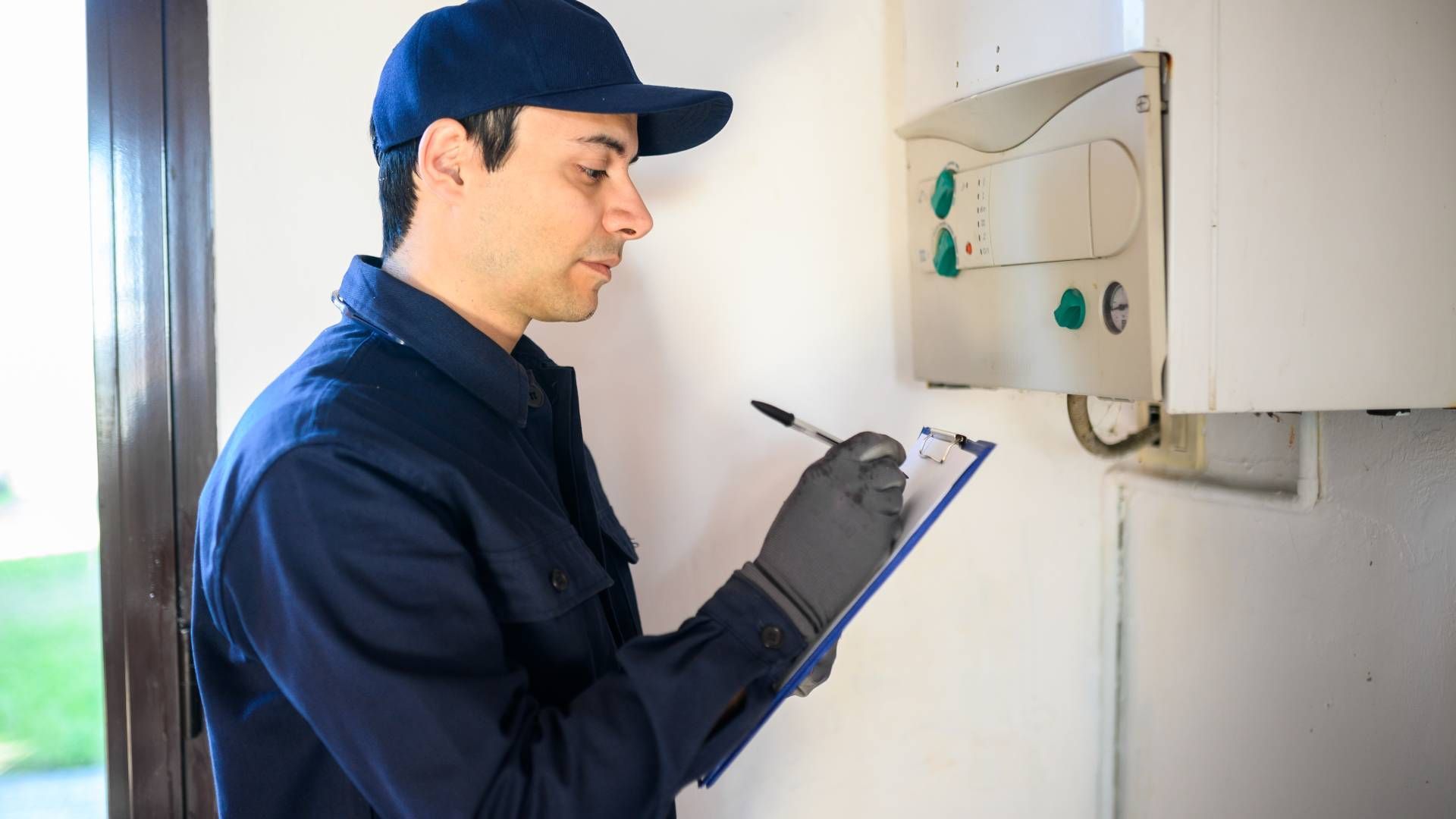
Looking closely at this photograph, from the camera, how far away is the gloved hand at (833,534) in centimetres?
80

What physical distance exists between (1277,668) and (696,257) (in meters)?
0.89

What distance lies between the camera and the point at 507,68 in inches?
31.9

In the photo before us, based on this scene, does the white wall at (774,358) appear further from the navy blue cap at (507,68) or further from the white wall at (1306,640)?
the navy blue cap at (507,68)

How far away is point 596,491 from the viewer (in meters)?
1.04

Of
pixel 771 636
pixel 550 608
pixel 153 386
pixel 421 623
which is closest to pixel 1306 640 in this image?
pixel 771 636

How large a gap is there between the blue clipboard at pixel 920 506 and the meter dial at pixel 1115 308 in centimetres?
21

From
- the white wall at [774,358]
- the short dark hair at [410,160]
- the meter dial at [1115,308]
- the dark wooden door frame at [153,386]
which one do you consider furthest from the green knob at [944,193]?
the dark wooden door frame at [153,386]

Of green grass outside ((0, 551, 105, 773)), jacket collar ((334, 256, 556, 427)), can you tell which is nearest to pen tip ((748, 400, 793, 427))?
jacket collar ((334, 256, 556, 427))

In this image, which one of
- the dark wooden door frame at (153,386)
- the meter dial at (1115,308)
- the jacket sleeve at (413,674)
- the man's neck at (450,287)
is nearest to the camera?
the jacket sleeve at (413,674)

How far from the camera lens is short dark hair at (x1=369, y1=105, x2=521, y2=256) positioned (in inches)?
32.5

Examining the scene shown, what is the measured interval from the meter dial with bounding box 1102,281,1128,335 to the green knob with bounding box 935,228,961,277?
0.81 feet

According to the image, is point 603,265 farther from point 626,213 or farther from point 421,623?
point 421,623

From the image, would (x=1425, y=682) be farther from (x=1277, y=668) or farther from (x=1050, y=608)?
(x=1050, y=608)

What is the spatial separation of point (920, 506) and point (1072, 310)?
31cm
